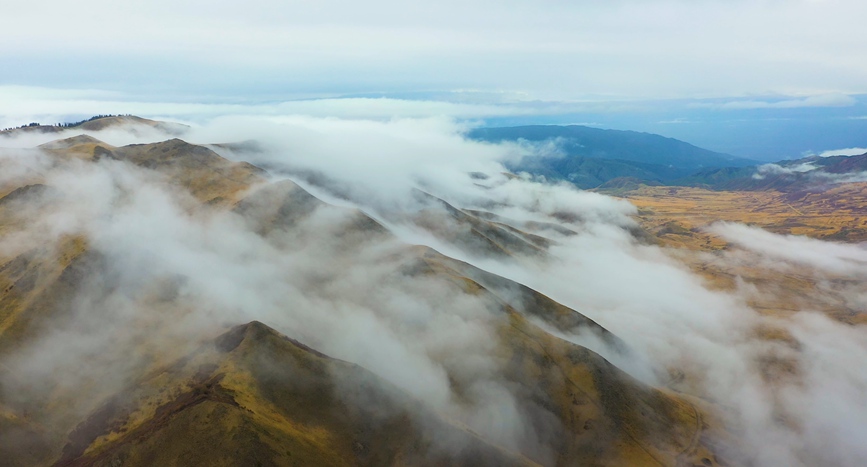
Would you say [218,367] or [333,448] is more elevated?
[218,367]

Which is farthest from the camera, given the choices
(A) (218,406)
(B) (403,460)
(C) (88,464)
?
(B) (403,460)

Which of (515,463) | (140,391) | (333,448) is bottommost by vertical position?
(515,463)

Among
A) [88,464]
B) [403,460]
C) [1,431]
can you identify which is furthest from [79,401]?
[403,460]

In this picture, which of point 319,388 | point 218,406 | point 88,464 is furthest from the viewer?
point 319,388

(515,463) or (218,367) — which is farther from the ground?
(218,367)

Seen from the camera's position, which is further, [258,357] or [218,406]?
[258,357]

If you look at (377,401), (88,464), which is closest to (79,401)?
(88,464)

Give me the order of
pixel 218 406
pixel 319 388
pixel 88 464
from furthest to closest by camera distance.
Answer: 1. pixel 319 388
2. pixel 218 406
3. pixel 88 464

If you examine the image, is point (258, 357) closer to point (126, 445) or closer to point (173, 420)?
point (173, 420)

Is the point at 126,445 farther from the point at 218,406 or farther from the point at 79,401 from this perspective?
the point at 79,401
